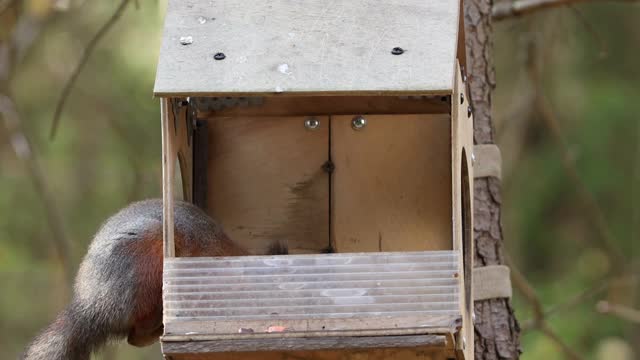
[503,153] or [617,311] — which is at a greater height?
[617,311]

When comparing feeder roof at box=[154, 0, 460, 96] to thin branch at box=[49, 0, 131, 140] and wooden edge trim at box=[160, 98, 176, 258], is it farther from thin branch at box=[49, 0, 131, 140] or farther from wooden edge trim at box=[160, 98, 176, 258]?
thin branch at box=[49, 0, 131, 140]

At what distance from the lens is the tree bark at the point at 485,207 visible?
4.85 meters

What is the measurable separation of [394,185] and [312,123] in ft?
1.26

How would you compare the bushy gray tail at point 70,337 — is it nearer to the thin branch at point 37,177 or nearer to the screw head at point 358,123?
the screw head at point 358,123

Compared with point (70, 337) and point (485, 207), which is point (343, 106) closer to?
point (485, 207)

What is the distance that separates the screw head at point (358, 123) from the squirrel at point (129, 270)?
653mm

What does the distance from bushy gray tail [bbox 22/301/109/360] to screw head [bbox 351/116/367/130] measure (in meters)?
1.14

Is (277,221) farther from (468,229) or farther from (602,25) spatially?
(602,25)

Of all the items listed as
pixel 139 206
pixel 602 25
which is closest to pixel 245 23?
pixel 139 206

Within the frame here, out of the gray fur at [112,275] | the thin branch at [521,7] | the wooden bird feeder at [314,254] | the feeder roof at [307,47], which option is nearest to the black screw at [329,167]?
the wooden bird feeder at [314,254]

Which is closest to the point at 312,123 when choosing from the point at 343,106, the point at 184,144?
the point at 343,106

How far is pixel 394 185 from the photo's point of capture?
469 cm

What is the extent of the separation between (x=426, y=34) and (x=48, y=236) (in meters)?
5.80

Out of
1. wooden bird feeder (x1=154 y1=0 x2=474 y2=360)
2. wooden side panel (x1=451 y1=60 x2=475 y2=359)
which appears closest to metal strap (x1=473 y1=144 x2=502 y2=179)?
wooden side panel (x1=451 y1=60 x2=475 y2=359)
